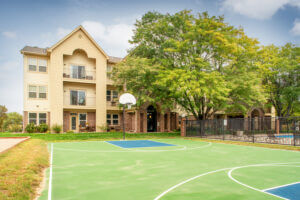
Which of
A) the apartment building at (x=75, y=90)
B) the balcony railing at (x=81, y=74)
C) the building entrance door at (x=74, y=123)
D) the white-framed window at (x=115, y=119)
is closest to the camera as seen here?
the apartment building at (x=75, y=90)

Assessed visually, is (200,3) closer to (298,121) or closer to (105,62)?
(105,62)

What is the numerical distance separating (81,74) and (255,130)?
19.5m

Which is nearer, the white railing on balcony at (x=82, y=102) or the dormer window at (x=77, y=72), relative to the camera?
the white railing on balcony at (x=82, y=102)

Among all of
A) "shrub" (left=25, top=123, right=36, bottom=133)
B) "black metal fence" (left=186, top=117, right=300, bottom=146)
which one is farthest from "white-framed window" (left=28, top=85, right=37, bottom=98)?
"black metal fence" (left=186, top=117, right=300, bottom=146)

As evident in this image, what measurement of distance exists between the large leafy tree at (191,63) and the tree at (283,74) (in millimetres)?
7078

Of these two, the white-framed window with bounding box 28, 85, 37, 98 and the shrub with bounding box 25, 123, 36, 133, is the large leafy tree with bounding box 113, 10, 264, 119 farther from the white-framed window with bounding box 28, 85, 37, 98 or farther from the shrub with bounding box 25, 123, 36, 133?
the shrub with bounding box 25, 123, 36, 133

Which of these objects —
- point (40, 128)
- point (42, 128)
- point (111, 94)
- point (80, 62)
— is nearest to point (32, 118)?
point (40, 128)

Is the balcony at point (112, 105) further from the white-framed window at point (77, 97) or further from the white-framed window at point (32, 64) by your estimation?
the white-framed window at point (32, 64)

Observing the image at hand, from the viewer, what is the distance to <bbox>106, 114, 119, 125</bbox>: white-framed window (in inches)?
1180

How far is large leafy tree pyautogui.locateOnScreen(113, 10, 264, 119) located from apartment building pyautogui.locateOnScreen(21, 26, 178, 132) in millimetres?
3934

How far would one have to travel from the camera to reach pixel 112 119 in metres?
30.2

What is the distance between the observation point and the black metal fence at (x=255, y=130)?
15555 mm

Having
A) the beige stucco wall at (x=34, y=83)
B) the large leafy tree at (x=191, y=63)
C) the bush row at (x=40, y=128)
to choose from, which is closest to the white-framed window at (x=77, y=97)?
the beige stucco wall at (x=34, y=83)

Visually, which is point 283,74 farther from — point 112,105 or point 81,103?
point 81,103
